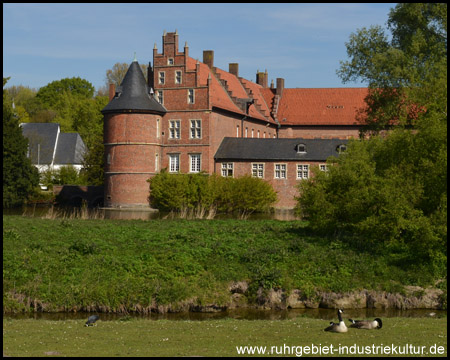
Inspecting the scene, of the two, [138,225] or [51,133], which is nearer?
[138,225]

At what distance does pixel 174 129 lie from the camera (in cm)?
4862

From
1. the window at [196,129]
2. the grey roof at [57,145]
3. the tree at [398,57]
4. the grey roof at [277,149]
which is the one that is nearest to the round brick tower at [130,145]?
the window at [196,129]

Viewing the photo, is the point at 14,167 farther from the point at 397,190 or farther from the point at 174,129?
the point at 397,190

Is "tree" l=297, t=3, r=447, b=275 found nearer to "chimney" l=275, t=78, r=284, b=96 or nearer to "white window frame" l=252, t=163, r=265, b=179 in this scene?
"white window frame" l=252, t=163, r=265, b=179

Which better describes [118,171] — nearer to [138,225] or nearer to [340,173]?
[138,225]

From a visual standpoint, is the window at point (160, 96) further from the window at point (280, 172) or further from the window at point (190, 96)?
the window at point (280, 172)

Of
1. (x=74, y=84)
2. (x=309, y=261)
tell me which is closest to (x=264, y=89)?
(x=74, y=84)

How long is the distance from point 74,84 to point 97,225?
7219cm

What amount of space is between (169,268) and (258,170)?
90.7 ft

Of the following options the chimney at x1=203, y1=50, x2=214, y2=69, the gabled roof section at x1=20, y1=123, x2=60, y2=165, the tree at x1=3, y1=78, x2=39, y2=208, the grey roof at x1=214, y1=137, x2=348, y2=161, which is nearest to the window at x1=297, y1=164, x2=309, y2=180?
the grey roof at x1=214, y1=137, x2=348, y2=161

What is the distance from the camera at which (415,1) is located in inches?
1281

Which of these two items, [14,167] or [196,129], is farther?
[196,129]

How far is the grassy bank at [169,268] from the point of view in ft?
59.6

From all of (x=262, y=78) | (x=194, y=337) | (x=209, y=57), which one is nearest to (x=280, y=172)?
(x=209, y=57)
